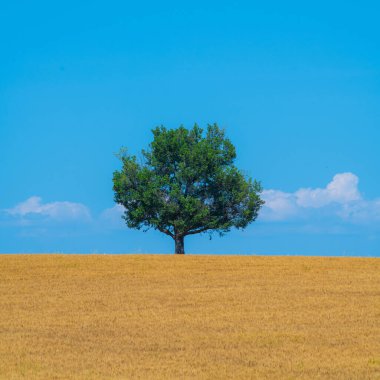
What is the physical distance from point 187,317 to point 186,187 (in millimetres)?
22731

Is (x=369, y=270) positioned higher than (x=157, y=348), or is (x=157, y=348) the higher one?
(x=369, y=270)

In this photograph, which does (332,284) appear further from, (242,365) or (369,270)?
(242,365)

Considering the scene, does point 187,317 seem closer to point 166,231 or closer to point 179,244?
point 166,231

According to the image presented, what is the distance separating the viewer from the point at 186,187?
145ft

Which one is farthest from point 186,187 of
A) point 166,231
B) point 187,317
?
point 187,317

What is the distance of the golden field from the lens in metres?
15.1

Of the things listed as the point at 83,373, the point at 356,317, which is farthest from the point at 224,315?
the point at 83,373

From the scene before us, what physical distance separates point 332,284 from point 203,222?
14.9m

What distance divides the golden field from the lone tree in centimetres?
625

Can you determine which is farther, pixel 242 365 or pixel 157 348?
pixel 157 348

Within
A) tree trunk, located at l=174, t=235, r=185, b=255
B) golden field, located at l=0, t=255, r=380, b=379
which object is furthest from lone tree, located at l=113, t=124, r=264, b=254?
golden field, located at l=0, t=255, r=380, b=379

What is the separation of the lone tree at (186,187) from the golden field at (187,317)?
625 cm

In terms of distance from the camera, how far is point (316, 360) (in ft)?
51.6

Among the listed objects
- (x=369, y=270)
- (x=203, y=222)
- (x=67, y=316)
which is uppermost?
(x=203, y=222)
